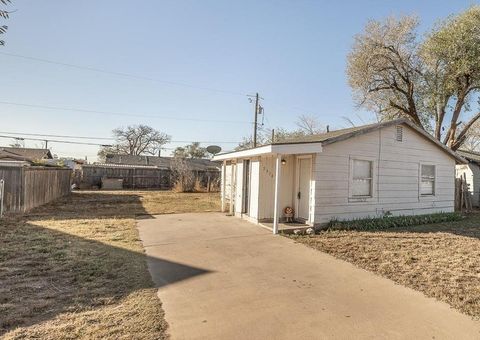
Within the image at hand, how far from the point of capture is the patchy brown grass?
4.66 meters

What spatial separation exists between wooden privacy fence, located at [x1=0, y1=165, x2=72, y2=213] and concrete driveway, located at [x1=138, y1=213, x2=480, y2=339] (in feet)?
22.0

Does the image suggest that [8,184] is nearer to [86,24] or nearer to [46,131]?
[86,24]

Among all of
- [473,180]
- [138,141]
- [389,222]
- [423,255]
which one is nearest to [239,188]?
[389,222]

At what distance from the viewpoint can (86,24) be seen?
11383 mm

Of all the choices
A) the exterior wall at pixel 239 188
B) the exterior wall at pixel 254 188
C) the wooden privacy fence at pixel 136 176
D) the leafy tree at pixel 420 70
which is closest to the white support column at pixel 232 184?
the exterior wall at pixel 239 188

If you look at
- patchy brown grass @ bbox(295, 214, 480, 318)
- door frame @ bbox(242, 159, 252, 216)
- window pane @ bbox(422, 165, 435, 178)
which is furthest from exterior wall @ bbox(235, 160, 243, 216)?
window pane @ bbox(422, 165, 435, 178)

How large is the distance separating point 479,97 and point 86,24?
65.0ft

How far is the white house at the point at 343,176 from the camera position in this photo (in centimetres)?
920

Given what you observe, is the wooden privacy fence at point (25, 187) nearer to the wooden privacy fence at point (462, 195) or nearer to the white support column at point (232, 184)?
the white support column at point (232, 184)

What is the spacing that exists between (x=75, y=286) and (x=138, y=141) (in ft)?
187

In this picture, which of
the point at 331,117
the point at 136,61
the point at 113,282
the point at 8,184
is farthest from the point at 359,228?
the point at 331,117

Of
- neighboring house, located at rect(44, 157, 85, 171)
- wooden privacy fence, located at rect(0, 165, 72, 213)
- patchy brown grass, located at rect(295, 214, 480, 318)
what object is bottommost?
patchy brown grass, located at rect(295, 214, 480, 318)

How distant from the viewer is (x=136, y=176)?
28.4 metres

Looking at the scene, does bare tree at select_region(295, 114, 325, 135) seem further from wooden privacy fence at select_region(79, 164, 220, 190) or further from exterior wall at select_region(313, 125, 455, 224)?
exterior wall at select_region(313, 125, 455, 224)
